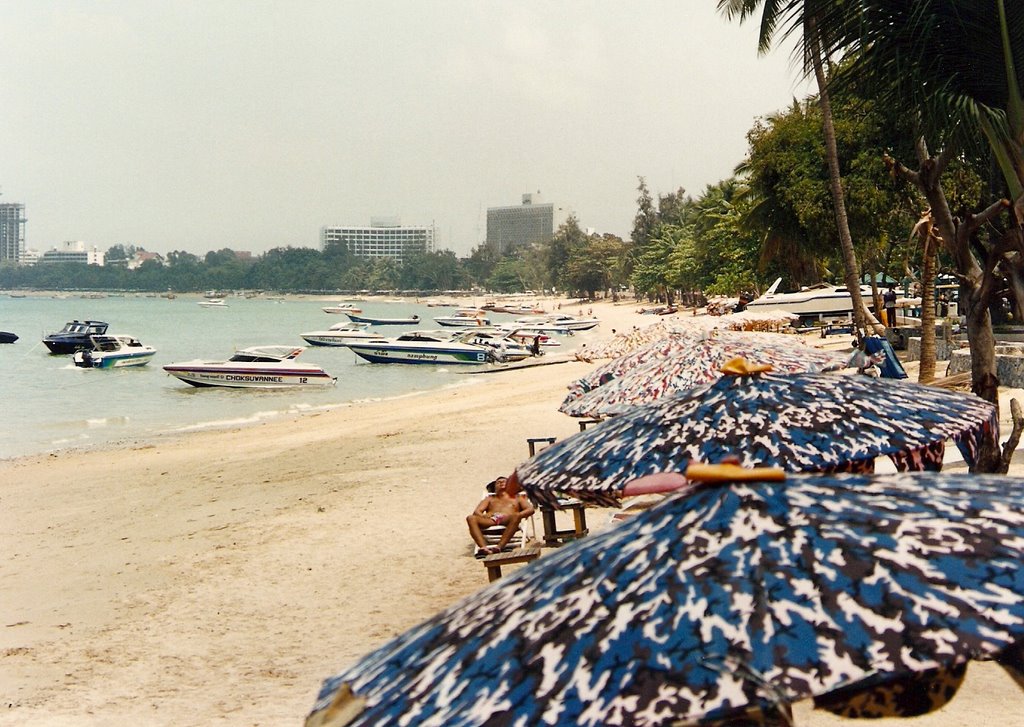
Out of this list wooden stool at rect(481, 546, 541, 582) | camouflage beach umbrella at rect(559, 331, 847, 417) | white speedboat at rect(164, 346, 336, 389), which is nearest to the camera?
wooden stool at rect(481, 546, 541, 582)

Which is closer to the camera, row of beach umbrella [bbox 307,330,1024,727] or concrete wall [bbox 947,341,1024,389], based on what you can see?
row of beach umbrella [bbox 307,330,1024,727]

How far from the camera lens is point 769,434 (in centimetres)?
541

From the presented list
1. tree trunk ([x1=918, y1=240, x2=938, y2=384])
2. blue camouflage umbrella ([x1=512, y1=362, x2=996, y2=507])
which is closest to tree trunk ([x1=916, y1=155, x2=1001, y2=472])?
blue camouflage umbrella ([x1=512, y1=362, x2=996, y2=507])

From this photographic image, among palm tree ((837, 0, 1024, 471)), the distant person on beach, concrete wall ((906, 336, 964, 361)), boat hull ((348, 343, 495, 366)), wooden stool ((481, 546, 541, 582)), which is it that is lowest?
boat hull ((348, 343, 495, 366))

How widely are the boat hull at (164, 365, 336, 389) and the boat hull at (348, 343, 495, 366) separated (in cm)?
960

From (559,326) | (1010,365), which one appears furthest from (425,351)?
(1010,365)

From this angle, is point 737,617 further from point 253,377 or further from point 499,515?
point 253,377

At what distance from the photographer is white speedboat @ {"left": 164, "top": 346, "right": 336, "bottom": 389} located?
38656mm

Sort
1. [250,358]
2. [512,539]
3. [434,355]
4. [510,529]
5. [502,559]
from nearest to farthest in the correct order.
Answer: [502,559], [510,529], [512,539], [250,358], [434,355]

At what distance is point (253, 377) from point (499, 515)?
3048 centimetres

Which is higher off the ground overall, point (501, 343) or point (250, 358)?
point (501, 343)

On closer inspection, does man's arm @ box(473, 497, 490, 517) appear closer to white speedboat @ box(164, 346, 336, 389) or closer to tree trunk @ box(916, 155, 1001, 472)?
tree trunk @ box(916, 155, 1001, 472)

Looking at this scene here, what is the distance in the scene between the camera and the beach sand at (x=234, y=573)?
757 cm

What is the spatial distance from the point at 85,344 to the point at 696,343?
170 feet
